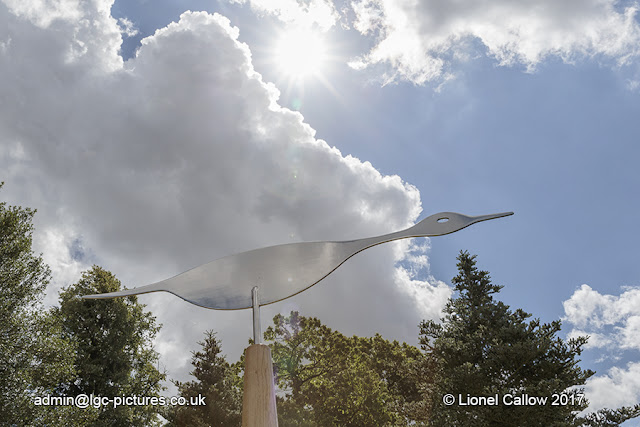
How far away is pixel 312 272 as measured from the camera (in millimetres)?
2488

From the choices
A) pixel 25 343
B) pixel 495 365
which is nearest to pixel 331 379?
pixel 495 365

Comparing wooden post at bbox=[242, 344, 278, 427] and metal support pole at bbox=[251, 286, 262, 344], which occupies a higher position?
metal support pole at bbox=[251, 286, 262, 344]

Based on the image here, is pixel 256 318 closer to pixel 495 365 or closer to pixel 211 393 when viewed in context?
pixel 495 365

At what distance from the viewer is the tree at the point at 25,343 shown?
39.7 feet

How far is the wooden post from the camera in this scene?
1.99m

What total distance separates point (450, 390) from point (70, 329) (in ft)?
45.7

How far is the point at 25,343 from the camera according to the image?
12.8m

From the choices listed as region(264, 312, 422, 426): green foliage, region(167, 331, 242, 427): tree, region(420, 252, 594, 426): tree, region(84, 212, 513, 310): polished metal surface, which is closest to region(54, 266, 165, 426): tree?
region(167, 331, 242, 427): tree

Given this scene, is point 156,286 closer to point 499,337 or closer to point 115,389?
point 499,337

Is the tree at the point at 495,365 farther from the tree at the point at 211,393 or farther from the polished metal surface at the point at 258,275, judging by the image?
the polished metal surface at the point at 258,275

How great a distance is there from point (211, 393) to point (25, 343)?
8735 mm

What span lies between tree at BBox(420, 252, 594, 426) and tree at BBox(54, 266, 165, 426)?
412 inches

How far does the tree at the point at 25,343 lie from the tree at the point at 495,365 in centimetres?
1089

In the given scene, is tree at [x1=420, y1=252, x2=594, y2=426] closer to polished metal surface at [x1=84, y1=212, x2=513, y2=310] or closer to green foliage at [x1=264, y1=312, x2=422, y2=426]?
green foliage at [x1=264, y1=312, x2=422, y2=426]
